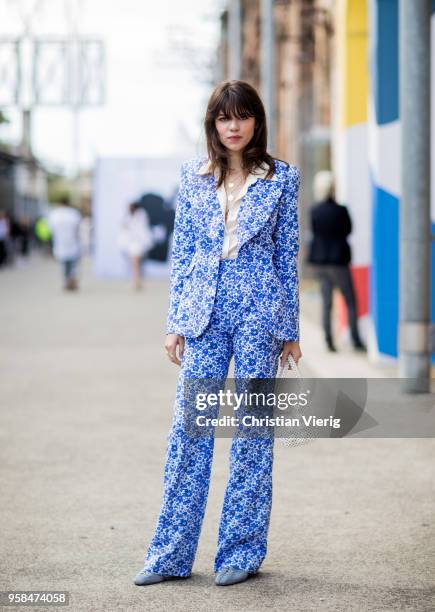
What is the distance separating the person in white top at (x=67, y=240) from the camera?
25250mm

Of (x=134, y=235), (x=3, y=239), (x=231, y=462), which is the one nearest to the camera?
(x=231, y=462)

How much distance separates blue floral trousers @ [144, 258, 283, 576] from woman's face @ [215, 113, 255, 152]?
1.38ft

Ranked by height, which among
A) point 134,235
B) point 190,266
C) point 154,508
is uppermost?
point 190,266

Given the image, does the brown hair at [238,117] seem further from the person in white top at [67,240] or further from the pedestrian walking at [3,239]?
the pedestrian walking at [3,239]

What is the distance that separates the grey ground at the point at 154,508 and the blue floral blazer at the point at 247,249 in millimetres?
955

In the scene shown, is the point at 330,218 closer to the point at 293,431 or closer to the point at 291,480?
the point at 291,480

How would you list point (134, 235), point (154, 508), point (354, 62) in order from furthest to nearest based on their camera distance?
1. point (134, 235)
2. point (354, 62)
3. point (154, 508)

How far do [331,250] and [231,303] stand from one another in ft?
28.2

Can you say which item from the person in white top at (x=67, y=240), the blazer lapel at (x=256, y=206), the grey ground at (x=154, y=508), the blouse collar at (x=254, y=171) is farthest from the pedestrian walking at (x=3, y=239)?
the blazer lapel at (x=256, y=206)

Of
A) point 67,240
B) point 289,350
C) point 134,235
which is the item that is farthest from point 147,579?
point 134,235

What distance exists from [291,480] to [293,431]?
2.16 meters

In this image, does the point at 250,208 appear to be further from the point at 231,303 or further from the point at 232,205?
the point at 231,303

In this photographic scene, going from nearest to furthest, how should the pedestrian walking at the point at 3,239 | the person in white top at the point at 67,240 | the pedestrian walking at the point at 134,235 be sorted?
the person in white top at the point at 67,240 < the pedestrian walking at the point at 134,235 < the pedestrian walking at the point at 3,239

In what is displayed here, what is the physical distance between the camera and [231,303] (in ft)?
15.1
